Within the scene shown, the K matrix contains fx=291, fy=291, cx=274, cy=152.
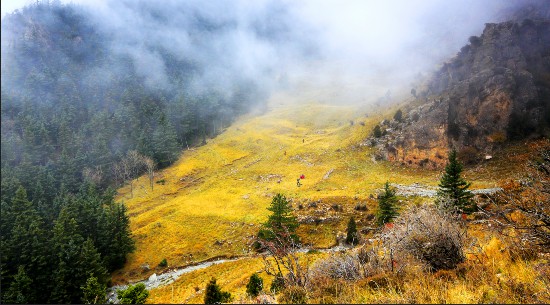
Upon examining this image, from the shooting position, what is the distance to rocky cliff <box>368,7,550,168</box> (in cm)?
5219

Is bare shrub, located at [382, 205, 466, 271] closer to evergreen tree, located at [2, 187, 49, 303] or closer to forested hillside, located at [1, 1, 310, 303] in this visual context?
forested hillside, located at [1, 1, 310, 303]

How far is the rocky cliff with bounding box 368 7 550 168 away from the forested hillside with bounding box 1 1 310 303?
56.2m

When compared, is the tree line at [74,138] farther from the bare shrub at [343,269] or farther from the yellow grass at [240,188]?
the bare shrub at [343,269]

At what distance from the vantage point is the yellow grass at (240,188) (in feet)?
138

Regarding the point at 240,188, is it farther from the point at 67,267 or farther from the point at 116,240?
the point at 67,267

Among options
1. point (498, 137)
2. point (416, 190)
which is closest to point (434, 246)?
point (416, 190)

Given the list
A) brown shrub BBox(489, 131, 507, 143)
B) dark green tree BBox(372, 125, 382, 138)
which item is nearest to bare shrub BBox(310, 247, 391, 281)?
brown shrub BBox(489, 131, 507, 143)

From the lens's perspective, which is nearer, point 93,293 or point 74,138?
point 93,293

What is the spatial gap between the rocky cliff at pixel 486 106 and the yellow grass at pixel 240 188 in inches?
208

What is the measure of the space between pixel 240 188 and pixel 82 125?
204 ft

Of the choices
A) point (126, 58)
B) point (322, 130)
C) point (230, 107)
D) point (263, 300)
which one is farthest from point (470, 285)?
point (126, 58)

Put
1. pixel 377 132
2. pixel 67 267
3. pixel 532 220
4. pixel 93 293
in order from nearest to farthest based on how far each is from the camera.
→ pixel 532 220
pixel 93 293
pixel 67 267
pixel 377 132

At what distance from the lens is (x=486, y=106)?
183 ft

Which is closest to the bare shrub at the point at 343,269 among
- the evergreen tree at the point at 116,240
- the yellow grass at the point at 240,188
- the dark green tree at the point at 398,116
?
the yellow grass at the point at 240,188
